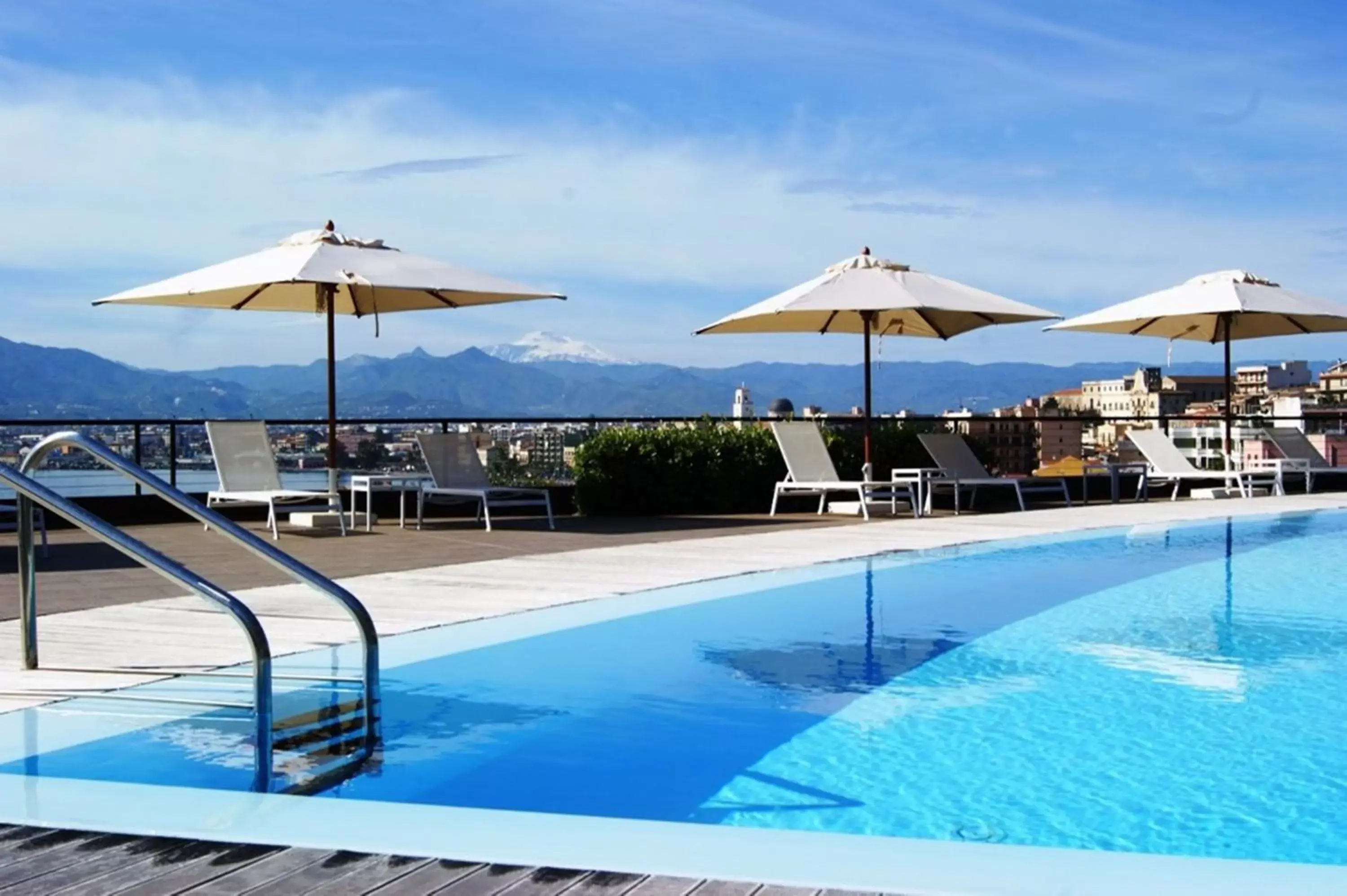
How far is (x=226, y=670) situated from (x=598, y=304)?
30.6 meters

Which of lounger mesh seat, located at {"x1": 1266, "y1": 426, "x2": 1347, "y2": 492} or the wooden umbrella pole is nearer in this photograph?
the wooden umbrella pole

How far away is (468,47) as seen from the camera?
2250cm

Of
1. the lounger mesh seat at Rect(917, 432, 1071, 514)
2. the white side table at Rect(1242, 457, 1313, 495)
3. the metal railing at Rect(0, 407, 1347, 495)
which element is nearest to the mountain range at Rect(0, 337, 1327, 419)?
the metal railing at Rect(0, 407, 1347, 495)

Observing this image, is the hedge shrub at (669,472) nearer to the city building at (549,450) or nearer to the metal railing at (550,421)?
the city building at (549,450)

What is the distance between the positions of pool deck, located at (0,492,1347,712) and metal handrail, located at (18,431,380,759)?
327 mm

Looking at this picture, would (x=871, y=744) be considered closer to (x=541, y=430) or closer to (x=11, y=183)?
(x=541, y=430)

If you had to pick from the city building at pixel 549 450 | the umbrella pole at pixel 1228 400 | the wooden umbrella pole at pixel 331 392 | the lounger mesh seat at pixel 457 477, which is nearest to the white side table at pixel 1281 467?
the umbrella pole at pixel 1228 400

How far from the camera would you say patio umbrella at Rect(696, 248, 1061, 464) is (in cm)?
1252

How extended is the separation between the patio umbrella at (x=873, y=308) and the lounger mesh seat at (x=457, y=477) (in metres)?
3.00

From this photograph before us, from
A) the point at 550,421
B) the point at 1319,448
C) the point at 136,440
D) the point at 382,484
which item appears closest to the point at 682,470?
the point at 550,421

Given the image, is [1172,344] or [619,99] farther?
[619,99]

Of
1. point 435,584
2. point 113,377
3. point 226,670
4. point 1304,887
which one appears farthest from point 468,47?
point 113,377

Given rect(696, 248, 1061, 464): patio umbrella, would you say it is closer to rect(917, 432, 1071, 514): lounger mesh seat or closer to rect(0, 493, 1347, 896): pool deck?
rect(917, 432, 1071, 514): lounger mesh seat

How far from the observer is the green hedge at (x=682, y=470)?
12.8 metres
